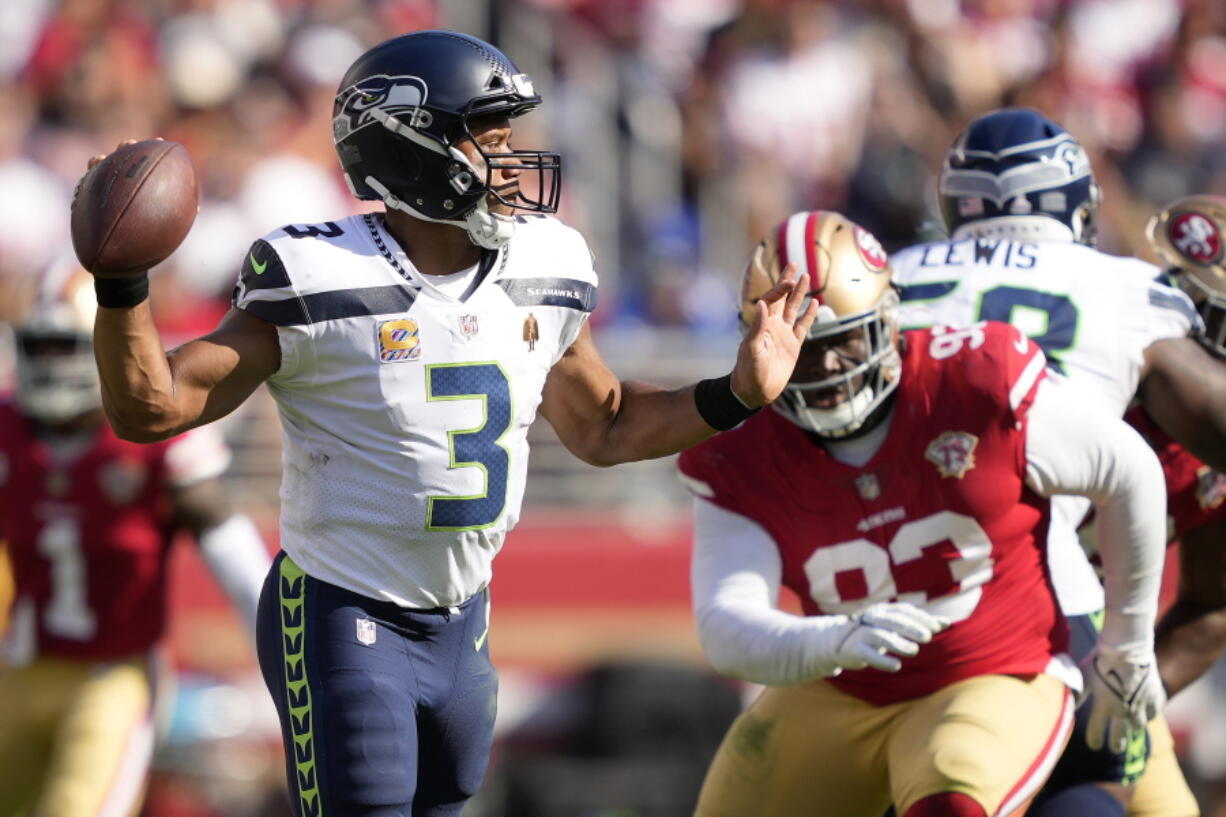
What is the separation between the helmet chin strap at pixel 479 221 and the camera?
3446 mm

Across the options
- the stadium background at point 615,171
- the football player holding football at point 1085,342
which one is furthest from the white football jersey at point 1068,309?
the stadium background at point 615,171

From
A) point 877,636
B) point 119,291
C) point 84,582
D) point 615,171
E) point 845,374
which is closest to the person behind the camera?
point 119,291

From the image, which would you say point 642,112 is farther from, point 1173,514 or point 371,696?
point 371,696

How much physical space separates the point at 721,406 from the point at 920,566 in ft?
2.17

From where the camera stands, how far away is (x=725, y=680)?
7.68 m

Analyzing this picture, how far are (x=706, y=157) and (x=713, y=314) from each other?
89 centimetres

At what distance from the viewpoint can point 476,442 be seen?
3.43 meters

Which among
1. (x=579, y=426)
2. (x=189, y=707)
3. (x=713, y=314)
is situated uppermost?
A: (x=579, y=426)

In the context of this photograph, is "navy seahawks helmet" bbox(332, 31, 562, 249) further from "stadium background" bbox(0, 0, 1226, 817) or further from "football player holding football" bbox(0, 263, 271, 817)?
"stadium background" bbox(0, 0, 1226, 817)

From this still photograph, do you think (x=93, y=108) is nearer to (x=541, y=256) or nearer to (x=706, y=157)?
(x=706, y=157)

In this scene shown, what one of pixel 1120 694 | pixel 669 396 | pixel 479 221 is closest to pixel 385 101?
pixel 479 221

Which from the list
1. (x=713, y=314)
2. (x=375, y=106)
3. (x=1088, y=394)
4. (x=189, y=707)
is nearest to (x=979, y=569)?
(x=1088, y=394)

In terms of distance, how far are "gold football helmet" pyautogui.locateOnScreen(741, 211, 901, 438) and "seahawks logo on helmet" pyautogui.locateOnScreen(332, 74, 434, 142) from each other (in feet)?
2.96

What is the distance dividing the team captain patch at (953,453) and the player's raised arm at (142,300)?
4.83 feet
